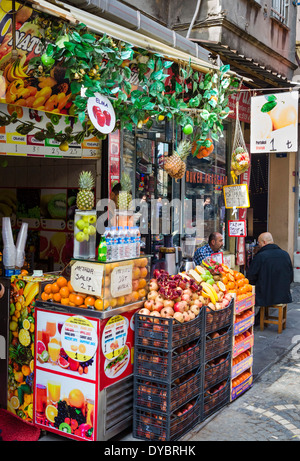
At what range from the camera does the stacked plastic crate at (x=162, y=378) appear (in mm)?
4402

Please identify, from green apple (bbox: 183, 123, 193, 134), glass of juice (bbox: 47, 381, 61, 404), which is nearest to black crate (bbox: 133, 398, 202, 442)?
glass of juice (bbox: 47, 381, 61, 404)

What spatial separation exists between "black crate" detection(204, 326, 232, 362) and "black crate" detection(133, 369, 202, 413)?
0.41 meters

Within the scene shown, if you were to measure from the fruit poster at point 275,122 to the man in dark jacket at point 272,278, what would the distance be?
1.85 m

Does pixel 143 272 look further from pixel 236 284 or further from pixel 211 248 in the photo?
pixel 211 248

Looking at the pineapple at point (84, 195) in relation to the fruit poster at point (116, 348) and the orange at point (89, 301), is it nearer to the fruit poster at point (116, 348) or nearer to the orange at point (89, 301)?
the orange at point (89, 301)

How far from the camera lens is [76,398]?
4328mm

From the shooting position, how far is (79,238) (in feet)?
14.9

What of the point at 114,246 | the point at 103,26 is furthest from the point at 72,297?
the point at 103,26

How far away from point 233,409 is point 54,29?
174 inches

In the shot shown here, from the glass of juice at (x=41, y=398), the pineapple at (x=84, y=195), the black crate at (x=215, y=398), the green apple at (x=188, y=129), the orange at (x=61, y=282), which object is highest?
the green apple at (x=188, y=129)

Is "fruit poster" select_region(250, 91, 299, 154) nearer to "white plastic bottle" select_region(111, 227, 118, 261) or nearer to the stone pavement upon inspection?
the stone pavement

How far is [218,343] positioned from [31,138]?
131 inches

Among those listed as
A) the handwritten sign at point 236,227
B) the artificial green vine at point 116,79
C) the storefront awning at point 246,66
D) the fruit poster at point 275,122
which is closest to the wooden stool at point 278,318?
the handwritten sign at point 236,227

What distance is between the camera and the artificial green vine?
14.1 ft
